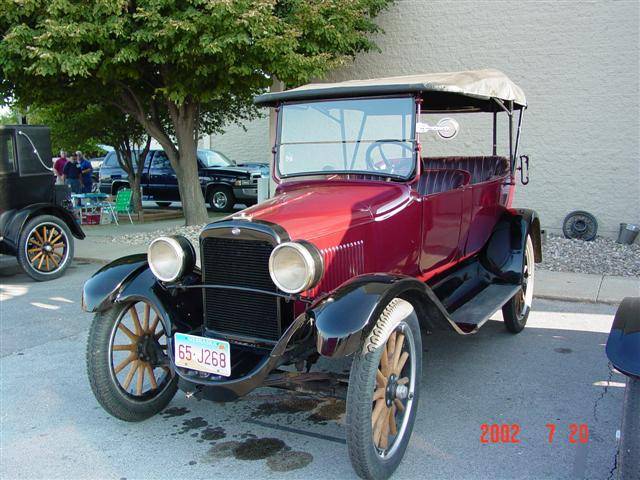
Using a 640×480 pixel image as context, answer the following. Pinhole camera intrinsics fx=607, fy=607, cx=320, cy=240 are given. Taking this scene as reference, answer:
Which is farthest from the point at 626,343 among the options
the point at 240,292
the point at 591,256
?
the point at 591,256

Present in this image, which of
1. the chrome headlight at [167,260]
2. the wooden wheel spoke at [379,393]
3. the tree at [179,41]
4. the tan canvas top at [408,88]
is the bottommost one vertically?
the wooden wheel spoke at [379,393]

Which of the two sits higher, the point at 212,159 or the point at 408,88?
the point at 408,88

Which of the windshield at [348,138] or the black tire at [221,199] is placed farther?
the black tire at [221,199]

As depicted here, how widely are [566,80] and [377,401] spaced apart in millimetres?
8515

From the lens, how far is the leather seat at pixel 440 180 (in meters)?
4.32

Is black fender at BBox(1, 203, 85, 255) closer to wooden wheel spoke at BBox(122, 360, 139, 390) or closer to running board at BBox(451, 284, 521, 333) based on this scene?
wooden wheel spoke at BBox(122, 360, 139, 390)

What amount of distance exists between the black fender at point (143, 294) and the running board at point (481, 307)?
1691mm

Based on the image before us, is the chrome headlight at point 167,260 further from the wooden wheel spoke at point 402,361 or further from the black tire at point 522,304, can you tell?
the black tire at point 522,304

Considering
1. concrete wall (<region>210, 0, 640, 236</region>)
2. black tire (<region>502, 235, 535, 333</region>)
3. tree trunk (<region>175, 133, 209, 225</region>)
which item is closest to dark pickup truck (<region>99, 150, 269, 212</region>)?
tree trunk (<region>175, 133, 209, 225</region>)

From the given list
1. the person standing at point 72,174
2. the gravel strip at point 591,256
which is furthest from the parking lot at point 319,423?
the person standing at point 72,174

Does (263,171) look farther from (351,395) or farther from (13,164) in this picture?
(351,395)

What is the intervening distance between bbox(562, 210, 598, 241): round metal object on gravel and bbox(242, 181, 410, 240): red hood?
6885 millimetres

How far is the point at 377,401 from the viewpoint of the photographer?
3061 mm

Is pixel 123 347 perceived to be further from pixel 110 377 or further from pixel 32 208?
pixel 32 208
